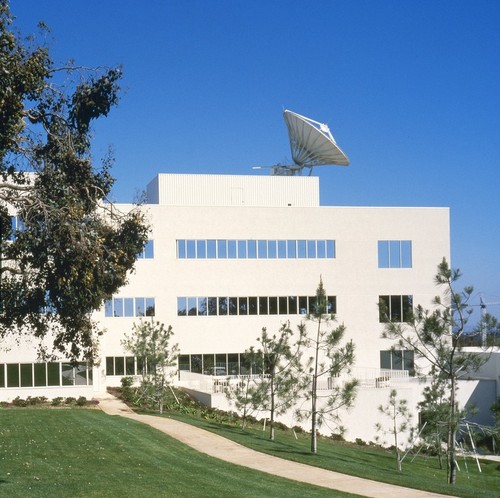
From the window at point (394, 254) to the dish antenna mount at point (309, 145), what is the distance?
5.49 meters

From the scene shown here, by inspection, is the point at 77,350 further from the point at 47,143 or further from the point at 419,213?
the point at 419,213

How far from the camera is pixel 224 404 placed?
126ft

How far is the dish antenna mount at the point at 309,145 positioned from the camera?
49.2 meters

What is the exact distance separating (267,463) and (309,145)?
29.4m

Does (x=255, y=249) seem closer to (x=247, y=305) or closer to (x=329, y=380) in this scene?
(x=247, y=305)

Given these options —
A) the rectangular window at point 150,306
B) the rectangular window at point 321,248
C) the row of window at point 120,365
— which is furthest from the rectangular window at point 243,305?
the row of window at point 120,365

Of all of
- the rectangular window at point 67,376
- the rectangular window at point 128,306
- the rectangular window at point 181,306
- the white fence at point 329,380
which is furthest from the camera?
the rectangular window at point 181,306

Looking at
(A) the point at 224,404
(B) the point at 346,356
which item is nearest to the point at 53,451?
(B) the point at 346,356

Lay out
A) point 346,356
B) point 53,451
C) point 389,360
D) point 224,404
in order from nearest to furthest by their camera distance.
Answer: point 53,451, point 346,356, point 224,404, point 389,360

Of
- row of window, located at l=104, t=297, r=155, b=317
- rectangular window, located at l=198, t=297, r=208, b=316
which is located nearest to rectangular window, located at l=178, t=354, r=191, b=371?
rectangular window, located at l=198, t=297, r=208, b=316

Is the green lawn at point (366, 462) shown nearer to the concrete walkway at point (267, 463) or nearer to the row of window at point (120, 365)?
the concrete walkway at point (267, 463)

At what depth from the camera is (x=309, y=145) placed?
50406mm

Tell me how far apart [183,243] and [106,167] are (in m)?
29.0

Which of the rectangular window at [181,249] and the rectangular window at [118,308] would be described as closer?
the rectangular window at [118,308]
